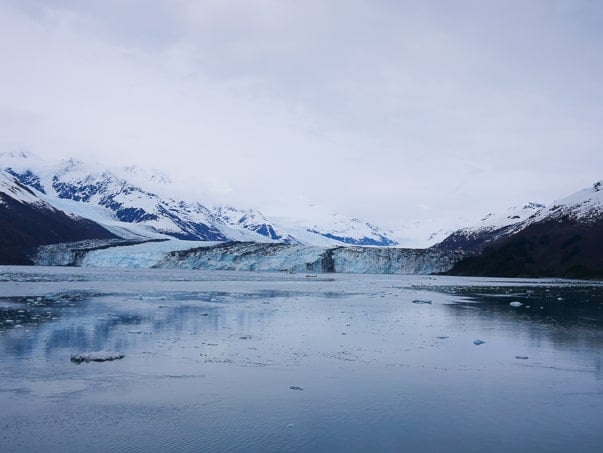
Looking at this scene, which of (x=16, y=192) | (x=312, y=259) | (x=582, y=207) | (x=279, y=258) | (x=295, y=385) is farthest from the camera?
(x=16, y=192)

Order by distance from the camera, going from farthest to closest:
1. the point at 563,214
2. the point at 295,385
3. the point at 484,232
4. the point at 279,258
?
the point at 484,232 < the point at 563,214 < the point at 279,258 < the point at 295,385

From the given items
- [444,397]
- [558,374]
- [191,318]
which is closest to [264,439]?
[444,397]

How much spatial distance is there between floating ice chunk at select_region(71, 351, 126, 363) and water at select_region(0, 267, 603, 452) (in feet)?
0.68

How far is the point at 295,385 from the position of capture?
33.2 feet

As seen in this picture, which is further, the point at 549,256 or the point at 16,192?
the point at 16,192

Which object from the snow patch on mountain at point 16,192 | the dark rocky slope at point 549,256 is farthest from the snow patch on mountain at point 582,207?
the snow patch on mountain at point 16,192

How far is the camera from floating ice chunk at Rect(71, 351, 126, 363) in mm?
11797

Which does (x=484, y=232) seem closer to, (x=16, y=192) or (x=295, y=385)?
(x=16, y=192)

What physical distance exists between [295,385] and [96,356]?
4.65 meters

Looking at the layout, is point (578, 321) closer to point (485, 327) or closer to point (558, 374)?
point (485, 327)

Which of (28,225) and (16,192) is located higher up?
(16,192)

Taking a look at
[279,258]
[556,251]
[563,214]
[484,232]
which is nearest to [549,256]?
[556,251]

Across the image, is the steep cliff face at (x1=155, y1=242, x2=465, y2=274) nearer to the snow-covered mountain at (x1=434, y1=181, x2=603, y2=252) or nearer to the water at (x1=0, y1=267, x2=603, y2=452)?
the snow-covered mountain at (x1=434, y1=181, x2=603, y2=252)

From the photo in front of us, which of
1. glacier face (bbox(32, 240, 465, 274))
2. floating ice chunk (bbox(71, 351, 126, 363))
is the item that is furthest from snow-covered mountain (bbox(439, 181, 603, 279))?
floating ice chunk (bbox(71, 351, 126, 363))
